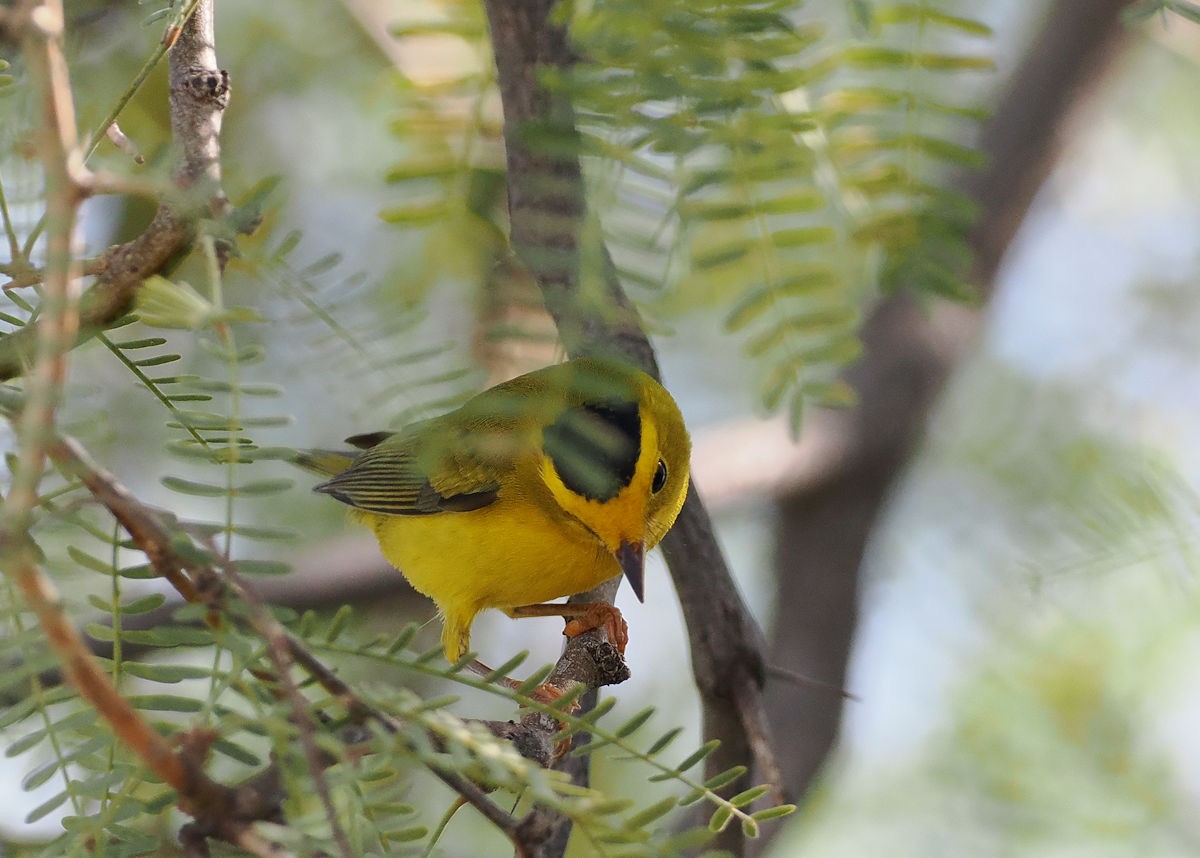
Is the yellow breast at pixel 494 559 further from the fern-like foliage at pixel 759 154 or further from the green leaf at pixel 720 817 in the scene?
the green leaf at pixel 720 817

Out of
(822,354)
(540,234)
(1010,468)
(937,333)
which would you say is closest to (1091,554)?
(822,354)

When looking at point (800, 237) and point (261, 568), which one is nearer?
point (261, 568)

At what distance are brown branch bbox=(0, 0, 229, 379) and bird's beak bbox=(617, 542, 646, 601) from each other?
3.36ft

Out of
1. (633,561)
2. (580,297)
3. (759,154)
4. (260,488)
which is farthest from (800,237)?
(260,488)

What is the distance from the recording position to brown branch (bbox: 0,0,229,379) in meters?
0.95

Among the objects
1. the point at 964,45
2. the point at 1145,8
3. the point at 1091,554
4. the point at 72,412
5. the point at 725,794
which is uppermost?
the point at 1145,8

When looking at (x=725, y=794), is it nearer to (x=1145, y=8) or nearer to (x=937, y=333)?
(x=1145, y=8)

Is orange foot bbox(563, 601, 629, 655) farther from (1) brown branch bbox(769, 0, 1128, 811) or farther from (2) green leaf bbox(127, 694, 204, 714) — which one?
(1) brown branch bbox(769, 0, 1128, 811)

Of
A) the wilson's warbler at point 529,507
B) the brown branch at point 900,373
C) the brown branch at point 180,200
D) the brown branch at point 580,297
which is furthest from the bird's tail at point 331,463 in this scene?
the brown branch at point 180,200

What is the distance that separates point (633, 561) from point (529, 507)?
0.49 m

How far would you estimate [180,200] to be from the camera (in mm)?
824

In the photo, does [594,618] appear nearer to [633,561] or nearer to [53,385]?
[633,561]

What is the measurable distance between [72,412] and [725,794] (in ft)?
4.40

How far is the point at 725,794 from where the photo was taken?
2.01 m
